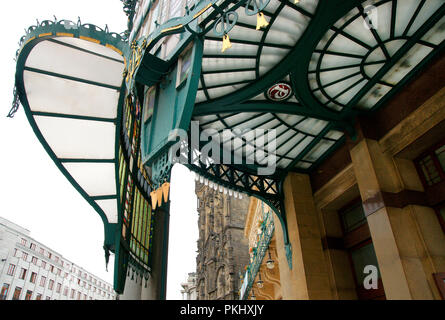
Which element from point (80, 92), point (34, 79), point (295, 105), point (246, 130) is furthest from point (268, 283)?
point (34, 79)

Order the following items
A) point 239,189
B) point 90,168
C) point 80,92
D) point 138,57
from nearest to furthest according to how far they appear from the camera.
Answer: point 138,57 < point 80,92 < point 90,168 < point 239,189

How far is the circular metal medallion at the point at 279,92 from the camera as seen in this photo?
404 inches

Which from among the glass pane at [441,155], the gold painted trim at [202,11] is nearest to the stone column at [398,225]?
the glass pane at [441,155]

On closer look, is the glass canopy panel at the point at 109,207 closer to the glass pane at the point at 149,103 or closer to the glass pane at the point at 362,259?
the glass pane at the point at 149,103

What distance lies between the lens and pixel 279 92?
34.4 ft

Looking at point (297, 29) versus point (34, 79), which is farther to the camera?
point (34, 79)

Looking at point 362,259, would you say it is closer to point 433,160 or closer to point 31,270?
point 433,160

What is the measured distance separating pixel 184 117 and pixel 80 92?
5476 millimetres

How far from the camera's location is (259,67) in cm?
950

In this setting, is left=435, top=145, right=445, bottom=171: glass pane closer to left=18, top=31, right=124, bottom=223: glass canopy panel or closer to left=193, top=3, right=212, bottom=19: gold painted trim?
left=193, top=3, right=212, bottom=19: gold painted trim

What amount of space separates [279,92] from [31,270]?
49848 mm

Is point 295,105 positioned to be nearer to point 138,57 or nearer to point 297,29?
point 297,29

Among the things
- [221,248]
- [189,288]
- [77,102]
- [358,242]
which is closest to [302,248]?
[358,242]
